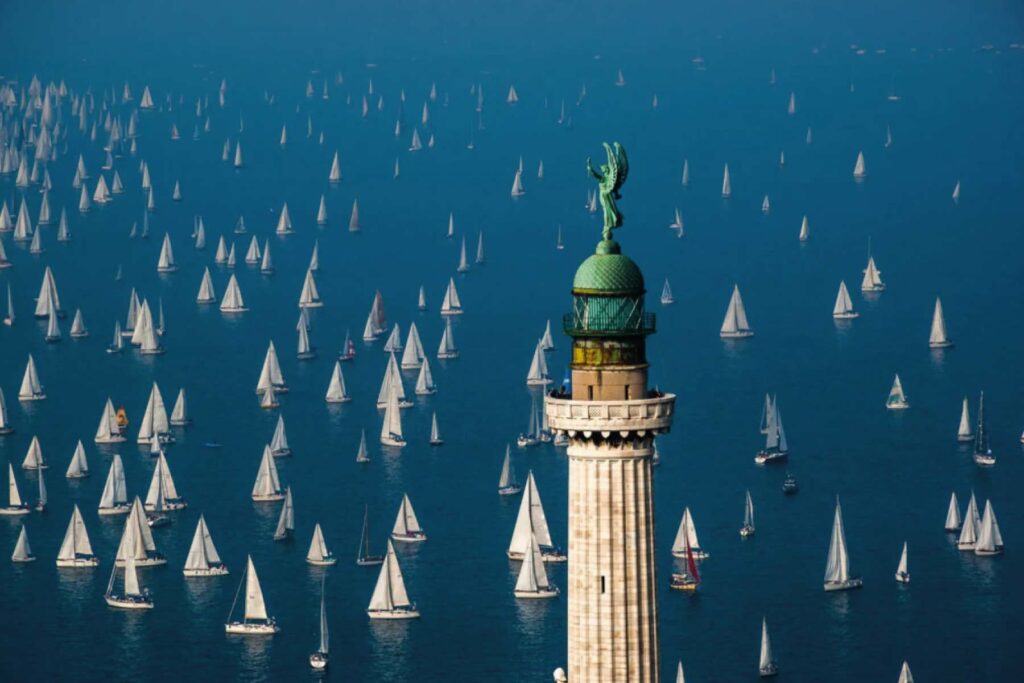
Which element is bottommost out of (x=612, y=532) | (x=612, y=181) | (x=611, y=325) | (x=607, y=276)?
(x=612, y=532)

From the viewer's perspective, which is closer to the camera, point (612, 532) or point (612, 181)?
point (612, 532)

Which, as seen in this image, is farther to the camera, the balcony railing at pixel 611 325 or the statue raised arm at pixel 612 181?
the statue raised arm at pixel 612 181

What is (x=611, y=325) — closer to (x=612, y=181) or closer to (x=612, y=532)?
(x=612, y=181)

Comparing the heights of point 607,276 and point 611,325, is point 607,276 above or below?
above

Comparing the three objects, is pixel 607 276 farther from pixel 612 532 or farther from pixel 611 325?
pixel 612 532

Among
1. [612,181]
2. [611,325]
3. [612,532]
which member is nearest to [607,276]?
[611,325]

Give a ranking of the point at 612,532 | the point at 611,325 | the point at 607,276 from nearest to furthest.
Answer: the point at 612,532
the point at 611,325
the point at 607,276

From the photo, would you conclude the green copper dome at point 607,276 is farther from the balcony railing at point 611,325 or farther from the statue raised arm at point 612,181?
the statue raised arm at point 612,181

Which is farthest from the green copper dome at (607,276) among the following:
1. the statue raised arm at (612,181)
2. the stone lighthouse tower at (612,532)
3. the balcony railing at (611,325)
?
the stone lighthouse tower at (612,532)

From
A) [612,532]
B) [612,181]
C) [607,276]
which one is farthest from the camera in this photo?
[612,181]
